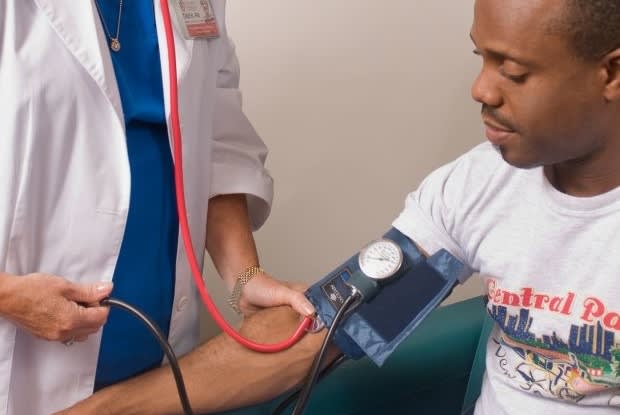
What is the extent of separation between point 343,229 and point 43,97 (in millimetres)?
1026

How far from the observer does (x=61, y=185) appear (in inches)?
40.3

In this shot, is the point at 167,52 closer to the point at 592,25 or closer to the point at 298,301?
the point at 298,301

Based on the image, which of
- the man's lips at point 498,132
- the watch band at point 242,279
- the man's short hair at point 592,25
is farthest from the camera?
the watch band at point 242,279

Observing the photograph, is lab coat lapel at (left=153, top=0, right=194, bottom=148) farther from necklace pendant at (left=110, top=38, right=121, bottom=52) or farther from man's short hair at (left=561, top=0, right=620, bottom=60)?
man's short hair at (left=561, top=0, right=620, bottom=60)

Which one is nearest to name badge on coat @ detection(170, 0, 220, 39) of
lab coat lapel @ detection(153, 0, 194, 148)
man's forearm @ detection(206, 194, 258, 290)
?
lab coat lapel @ detection(153, 0, 194, 148)

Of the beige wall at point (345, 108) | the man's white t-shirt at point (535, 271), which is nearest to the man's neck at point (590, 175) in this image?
the man's white t-shirt at point (535, 271)

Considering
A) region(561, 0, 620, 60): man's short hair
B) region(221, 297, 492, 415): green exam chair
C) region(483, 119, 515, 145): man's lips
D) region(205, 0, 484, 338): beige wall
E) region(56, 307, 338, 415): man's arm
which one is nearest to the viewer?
region(561, 0, 620, 60): man's short hair

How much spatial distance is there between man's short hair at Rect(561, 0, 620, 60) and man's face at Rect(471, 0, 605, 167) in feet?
0.04

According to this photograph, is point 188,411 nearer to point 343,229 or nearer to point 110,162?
point 110,162

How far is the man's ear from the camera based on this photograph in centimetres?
89

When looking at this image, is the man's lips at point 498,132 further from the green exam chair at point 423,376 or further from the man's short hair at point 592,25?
the green exam chair at point 423,376

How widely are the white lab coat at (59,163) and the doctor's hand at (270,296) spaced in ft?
0.51

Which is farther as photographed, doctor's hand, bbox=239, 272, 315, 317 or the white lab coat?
doctor's hand, bbox=239, 272, 315, 317

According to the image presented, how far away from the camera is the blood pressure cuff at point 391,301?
111cm
